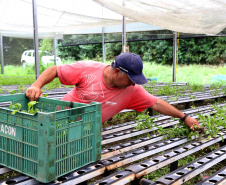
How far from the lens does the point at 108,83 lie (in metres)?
2.53

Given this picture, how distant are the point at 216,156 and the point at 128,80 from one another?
102cm

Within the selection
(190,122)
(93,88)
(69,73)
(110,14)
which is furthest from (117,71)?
(110,14)

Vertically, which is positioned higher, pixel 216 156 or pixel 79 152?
pixel 79 152

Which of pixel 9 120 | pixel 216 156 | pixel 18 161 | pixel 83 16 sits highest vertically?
pixel 83 16

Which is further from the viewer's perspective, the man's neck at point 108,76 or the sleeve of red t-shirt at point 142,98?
Answer: the sleeve of red t-shirt at point 142,98

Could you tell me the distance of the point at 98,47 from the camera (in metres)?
19.2

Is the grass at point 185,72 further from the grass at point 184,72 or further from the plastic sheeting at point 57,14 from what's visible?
the plastic sheeting at point 57,14

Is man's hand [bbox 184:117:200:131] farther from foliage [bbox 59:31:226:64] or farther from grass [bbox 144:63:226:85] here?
foliage [bbox 59:31:226:64]

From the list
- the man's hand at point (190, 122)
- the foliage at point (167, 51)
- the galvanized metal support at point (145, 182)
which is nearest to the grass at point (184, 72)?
the foliage at point (167, 51)

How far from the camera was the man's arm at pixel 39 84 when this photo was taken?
89.3 inches

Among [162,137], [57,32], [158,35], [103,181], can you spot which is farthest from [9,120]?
[57,32]

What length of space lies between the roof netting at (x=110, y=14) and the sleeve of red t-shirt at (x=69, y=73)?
8.37ft

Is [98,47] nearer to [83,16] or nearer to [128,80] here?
[83,16]

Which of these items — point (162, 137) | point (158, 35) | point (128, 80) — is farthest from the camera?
point (158, 35)
